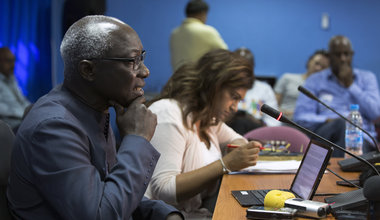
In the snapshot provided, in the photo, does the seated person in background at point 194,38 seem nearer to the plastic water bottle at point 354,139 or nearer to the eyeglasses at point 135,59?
the plastic water bottle at point 354,139

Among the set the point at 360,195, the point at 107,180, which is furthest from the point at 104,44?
the point at 360,195

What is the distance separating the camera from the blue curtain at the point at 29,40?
500cm

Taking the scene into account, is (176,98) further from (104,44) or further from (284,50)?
(284,50)

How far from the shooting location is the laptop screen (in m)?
1.42

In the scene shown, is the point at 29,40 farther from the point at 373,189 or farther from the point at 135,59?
the point at 373,189

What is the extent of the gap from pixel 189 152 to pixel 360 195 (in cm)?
95

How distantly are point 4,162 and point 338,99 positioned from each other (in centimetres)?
335

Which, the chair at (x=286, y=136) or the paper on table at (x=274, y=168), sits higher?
the paper on table at (x=274, y=168)

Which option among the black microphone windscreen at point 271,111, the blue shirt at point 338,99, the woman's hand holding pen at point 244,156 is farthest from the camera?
the blue shirt at point 338,99

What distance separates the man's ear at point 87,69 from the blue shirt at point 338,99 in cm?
304

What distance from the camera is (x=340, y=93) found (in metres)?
4.05

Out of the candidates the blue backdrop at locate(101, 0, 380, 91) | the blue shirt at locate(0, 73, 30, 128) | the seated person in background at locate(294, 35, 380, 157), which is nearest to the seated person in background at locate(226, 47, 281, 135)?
the seated person in background at locate(294, 35, 380, 157)

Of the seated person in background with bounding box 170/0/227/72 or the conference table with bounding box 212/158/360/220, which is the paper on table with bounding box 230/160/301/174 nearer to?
the conference table with bounding box 212/158/360/220

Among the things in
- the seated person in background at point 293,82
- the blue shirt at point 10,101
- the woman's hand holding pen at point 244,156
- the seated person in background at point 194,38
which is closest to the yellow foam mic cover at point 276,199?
the woman's hand holding pen at point 244,156
